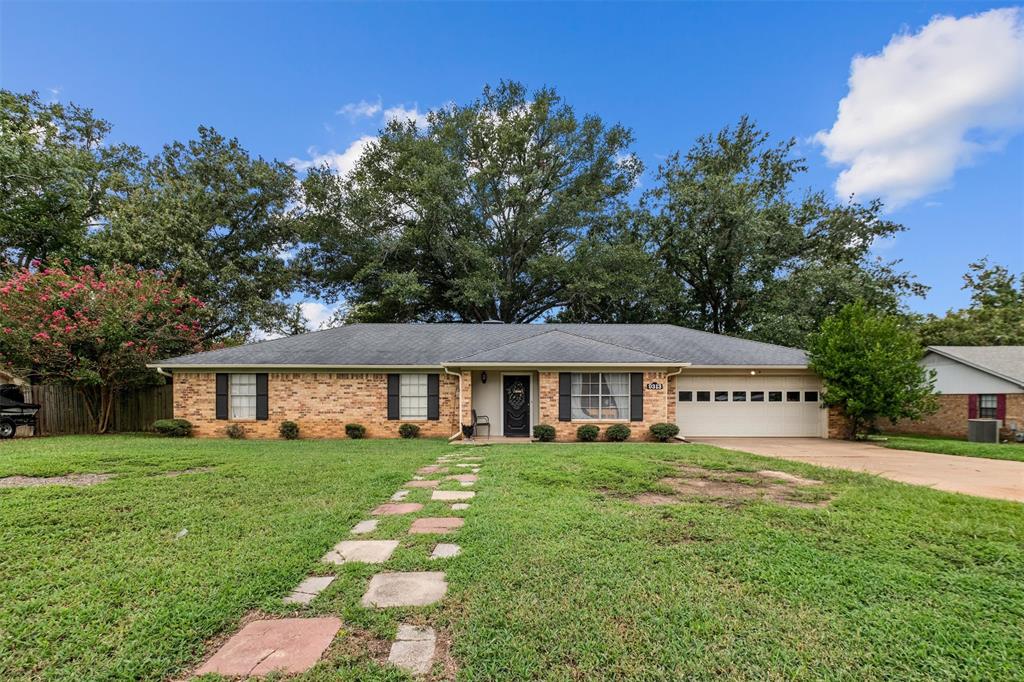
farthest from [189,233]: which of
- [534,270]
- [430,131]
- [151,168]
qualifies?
[534,270]

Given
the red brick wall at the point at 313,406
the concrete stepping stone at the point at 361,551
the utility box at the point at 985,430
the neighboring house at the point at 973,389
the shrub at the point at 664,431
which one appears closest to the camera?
the concrete stepping stone at the point at 361,551

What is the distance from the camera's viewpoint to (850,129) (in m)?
13.5

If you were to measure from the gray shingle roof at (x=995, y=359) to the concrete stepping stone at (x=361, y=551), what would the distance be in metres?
18.9

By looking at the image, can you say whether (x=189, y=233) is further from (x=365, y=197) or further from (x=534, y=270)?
(x=534, y=270)

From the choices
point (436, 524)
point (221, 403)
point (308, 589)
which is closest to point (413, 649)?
point (308, 589)

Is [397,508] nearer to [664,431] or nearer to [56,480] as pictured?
[56,480]

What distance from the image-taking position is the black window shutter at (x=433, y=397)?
1248 centimetres

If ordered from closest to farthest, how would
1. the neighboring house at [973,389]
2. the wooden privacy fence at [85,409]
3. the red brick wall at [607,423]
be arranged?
the red brick wall at [607,423] < the wooden privacy fence at [85,409] < the neighboring house at [973,389]

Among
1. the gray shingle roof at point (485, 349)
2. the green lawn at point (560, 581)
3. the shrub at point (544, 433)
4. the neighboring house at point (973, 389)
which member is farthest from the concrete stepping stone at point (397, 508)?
the neighboring house at point (973, 389)

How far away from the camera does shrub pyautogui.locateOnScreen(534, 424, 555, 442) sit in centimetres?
1136

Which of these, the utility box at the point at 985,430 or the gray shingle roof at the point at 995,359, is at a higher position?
the gray shingle roof at the point at 995,359

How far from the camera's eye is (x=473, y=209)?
21.9m

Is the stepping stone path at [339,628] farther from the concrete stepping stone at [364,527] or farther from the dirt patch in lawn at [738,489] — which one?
the dirt patch in lawn at [738,489]

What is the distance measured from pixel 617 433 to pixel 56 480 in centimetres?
1034
